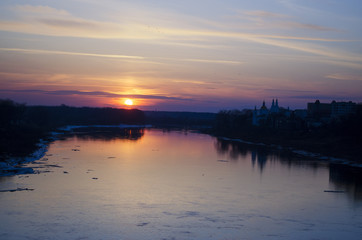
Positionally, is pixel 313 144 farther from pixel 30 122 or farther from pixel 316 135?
→ pixel 30 122

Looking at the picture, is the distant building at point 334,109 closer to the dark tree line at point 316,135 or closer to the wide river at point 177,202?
the dark tree line at point 316,135

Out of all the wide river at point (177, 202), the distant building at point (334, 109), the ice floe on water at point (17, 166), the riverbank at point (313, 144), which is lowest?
the wide river at point (177, 202)

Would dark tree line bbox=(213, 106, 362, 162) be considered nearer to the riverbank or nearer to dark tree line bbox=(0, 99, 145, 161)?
the riverbank

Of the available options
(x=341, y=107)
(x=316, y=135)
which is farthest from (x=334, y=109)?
(x=316, y=135)

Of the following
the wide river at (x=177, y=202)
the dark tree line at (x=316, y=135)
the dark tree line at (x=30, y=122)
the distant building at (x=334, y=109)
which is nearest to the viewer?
the wide river at (x=177, y=202)

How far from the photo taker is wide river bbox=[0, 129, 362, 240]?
37.3 ft

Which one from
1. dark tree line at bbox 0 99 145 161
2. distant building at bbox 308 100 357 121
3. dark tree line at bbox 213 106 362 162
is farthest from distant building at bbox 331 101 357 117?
dark tree line at bbox 0 99 145 161

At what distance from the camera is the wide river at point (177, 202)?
1138 cm

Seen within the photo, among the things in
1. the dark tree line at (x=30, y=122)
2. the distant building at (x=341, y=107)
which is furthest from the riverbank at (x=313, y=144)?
the distant building at (x=341, y=107)

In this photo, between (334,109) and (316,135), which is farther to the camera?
(334,109)

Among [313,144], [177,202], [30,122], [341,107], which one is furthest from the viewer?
[341,107]

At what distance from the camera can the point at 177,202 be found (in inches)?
572

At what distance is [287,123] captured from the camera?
58125 mm

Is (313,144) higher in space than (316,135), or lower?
lower
